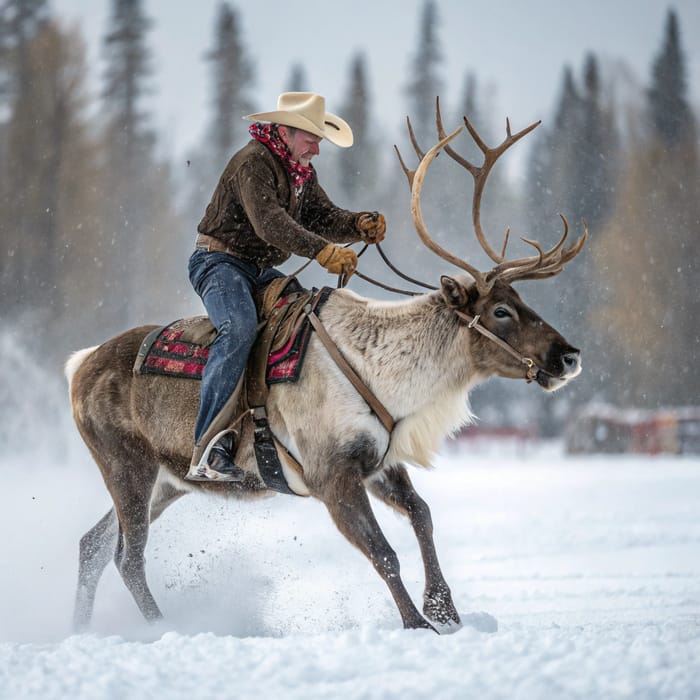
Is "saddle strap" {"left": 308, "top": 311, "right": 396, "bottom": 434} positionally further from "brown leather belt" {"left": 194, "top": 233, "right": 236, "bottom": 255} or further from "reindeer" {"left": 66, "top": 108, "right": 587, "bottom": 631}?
"brown leather belt" {"left": 194, "top": 233, "right": 236, "bottom": 255}

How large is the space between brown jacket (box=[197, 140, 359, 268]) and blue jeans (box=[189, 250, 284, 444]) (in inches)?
5.9

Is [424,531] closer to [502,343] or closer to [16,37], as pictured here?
[502,343]

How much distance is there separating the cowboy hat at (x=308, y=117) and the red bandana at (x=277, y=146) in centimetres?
5

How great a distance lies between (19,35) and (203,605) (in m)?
24.5

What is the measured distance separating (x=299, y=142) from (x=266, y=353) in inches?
44.4

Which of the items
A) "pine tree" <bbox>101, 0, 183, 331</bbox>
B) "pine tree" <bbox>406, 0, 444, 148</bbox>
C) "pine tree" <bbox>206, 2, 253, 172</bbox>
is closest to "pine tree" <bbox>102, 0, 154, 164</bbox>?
"pine tree" <bbox>101, 0, 183, 331</bbox>

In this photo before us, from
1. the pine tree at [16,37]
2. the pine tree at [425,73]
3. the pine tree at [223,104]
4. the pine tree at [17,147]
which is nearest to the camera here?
the pine tree at [17,147]

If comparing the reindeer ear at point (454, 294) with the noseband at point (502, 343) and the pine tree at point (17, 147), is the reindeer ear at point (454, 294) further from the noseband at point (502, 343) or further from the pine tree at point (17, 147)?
the pine tree at point (17, 147)

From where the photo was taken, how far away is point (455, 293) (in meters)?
5.12

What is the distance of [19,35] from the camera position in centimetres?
2698

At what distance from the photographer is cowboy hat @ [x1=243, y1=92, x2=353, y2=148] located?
5305 millimetres

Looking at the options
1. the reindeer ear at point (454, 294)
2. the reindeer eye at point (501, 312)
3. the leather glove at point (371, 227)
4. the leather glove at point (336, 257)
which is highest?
the leather glove at point (371, 227)

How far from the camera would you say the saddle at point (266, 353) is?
5.18 m

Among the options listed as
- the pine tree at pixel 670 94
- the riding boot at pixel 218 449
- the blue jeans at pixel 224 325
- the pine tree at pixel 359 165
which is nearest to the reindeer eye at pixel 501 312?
the blue jeans at pixel 224 325
